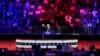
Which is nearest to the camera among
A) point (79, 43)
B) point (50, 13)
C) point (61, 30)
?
point (61, 30)

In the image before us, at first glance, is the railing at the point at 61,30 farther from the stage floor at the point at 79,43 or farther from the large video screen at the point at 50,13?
the stage floor at the point at 79,43

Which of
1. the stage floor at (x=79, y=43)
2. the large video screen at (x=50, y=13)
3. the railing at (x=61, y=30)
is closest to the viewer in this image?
the stage floor at (x=79, y=43)

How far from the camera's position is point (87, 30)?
A: 1545 centimetres

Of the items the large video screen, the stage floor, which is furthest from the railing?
the stage floor

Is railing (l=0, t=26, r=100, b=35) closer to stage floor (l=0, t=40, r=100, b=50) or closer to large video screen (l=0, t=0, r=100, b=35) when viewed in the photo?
large video screen (l=0, t=0, r=100, b=35)

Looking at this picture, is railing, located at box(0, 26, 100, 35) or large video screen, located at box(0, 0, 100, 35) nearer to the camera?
railing, located at box(0, 26, 100, 35)

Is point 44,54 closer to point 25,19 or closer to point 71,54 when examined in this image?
point 71,54

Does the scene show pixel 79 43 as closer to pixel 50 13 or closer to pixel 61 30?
pixel 61 30

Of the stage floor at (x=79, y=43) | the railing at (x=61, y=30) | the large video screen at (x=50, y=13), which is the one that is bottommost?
the stage floor at (x=79, y=43)

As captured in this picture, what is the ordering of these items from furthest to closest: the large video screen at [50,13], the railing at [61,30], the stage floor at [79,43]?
the large video screen at [50,13] → the railing at [61,30] → the stage floor at [79,43]

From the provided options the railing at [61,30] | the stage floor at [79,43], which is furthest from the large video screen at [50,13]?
the stage floor at [79,43]

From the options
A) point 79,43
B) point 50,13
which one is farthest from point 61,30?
point 50,13

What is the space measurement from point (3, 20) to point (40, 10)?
7.34 feet

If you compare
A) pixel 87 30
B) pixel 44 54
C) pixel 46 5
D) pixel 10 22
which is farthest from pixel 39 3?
pixel 44 54
